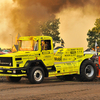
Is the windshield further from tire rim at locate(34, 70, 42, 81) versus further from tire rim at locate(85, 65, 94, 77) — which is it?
tire rim at locate(85, 65, 94, 77)

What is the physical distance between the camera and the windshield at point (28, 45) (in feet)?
46.3

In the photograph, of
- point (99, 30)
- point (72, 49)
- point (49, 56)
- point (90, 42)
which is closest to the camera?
point (49, 56)

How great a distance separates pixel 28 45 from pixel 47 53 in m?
1.09

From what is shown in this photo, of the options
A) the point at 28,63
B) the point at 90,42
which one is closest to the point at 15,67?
the point at 28,63

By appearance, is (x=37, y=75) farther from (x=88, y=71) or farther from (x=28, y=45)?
(x=88, y=71)

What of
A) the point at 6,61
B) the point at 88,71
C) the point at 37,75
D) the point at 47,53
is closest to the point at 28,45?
the point at 47,53

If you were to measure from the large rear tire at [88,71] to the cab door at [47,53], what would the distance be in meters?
1.94

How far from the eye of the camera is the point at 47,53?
14.2 metres

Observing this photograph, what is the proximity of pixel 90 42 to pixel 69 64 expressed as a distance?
69405mm

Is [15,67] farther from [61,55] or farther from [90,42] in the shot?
[90,42]

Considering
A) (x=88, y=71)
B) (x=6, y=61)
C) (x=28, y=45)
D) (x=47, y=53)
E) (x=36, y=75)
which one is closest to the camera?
(x=36, y=75)

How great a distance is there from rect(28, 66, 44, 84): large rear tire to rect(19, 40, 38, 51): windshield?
108 centimetres

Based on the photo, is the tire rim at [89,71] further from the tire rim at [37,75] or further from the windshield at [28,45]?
the windshield at [28,45]

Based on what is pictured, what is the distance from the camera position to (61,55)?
580 inches
